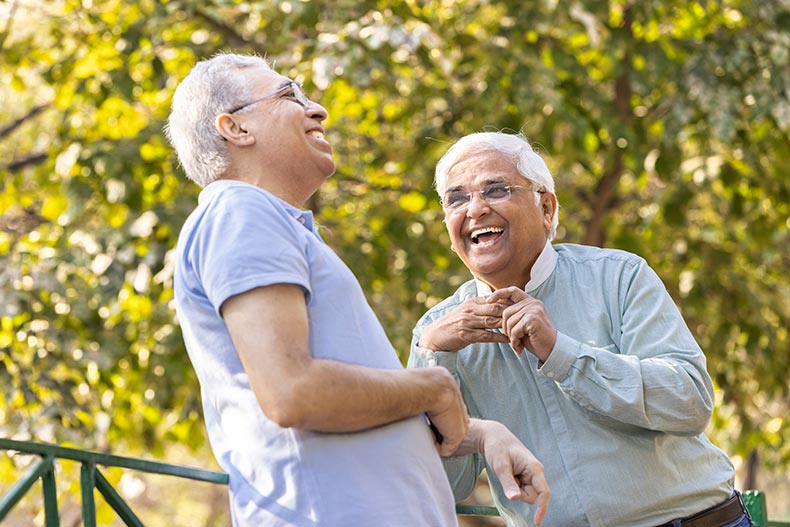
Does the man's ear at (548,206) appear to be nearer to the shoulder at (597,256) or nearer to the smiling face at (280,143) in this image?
the shoulder at (597,256)

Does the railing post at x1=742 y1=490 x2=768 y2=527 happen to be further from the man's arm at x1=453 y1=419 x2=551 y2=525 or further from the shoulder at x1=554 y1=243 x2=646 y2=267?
the man's arm at x1=453 y1=419 x2=551 y2=525

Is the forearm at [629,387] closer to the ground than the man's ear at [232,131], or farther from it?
closer to the ground

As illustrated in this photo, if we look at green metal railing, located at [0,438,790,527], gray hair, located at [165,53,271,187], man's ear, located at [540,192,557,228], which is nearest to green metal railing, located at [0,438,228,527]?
green metal railing, located at [0,438,790,527]

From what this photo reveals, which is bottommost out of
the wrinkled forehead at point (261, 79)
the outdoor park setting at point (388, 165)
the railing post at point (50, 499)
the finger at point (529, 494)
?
the outdoor park setting at point (388, 165)

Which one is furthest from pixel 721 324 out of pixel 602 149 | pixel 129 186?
pixel 129 186

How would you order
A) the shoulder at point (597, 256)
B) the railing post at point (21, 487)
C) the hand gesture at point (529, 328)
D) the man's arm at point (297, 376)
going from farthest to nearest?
the shoulder at point (597, 256), the hand gesture at point (529, 328), the railing post at point (21, 487), the man's arm at point (297, 376)

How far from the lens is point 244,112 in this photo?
2025 mm

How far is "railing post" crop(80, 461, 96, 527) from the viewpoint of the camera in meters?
2.04

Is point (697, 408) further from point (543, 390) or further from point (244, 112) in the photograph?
point (244, 112)

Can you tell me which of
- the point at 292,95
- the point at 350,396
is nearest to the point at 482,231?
the point at 292,95

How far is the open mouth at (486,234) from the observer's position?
2.58m

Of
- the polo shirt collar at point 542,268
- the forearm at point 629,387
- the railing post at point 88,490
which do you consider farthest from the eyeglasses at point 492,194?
the railing post at point 88,490

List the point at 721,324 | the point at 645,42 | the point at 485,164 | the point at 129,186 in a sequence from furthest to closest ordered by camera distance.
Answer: the point at 721,324
the point at 645,42
the point at 129,186
the point at 485,164

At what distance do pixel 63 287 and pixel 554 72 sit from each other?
264cm
